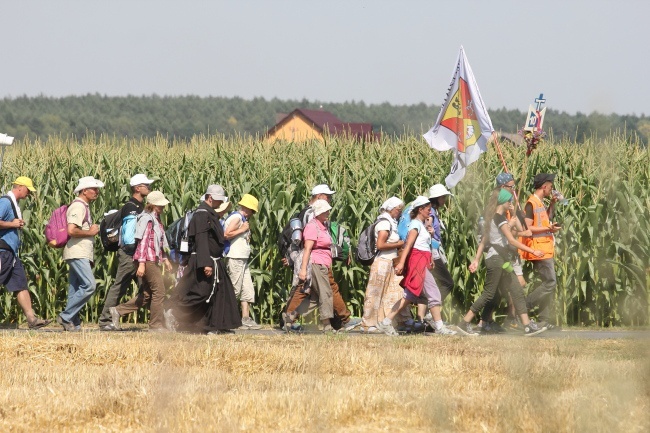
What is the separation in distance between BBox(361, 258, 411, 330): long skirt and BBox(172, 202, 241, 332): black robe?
1.64 meters

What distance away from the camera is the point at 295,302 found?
1405cm

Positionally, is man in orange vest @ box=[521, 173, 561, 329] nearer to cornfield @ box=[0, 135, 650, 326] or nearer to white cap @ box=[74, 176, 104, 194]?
cornfield @ box=[0, 135, 650, 326]

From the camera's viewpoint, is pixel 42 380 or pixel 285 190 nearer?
pixel 42 380

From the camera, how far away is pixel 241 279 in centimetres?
1466

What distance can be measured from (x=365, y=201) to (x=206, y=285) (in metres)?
3.28

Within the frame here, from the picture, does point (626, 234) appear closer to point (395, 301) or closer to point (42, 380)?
point (395, 301)

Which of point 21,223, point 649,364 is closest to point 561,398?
point 649,364

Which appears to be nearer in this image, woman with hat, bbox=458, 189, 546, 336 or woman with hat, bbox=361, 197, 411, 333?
woman with hat, bbox=458, 189, 546, 336

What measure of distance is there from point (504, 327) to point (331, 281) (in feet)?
7.77

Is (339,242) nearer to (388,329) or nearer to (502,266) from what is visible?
(388,329)

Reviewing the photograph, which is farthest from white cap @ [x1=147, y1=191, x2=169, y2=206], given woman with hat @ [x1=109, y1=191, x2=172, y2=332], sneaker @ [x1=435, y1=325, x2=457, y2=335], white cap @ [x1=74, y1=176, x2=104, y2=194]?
sneaker @ [x1=435, y1=325, x2=457, y2=335]

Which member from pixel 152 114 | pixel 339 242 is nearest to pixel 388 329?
pixel 339 242

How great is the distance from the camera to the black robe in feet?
43.6

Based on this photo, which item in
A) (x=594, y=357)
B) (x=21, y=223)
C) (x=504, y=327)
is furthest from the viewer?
(x=504, y=327)
